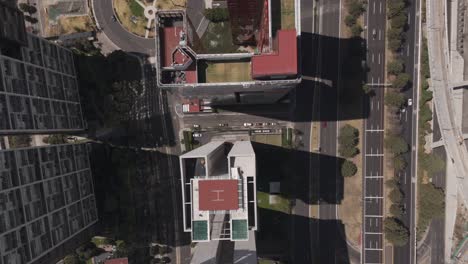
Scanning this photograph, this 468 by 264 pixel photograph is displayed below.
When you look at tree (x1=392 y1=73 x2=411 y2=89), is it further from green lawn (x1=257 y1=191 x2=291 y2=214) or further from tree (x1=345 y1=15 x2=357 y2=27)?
green lawn (x1=257 y1=191 x2=291 y2=214)

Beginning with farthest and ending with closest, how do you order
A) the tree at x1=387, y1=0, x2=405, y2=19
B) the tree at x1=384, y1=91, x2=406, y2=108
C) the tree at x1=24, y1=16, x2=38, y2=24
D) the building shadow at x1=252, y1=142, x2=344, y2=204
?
the tree at x1=24, y1=16, x2=38, y2=24
the building shadow at x1=252, y1=142, x2=344, y2=204
the tree at x1=384, y1=91, x2=406, y2=108
the tree at x1=387, y1=0, x2=405, y2=19

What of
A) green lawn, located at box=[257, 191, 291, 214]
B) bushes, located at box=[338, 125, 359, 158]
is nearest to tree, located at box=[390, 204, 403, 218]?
bushes, located at box=[338, 125, 359, 158]

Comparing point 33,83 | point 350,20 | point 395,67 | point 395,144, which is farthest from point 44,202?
point 395,67

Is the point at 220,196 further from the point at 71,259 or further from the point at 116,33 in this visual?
the point at 116,33

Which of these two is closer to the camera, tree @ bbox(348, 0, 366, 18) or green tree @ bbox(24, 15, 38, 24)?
tree @ bbox(348, 0, 366, 18)

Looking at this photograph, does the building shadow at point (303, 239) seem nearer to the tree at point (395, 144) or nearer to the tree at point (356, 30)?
the tree at point (395, 144)
